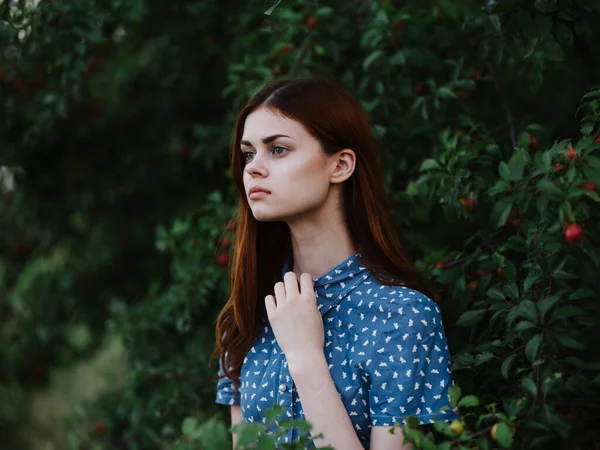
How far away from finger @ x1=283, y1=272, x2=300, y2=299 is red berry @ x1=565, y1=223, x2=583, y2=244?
684mm

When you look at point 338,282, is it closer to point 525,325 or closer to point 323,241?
point 323,241

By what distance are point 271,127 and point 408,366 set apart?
0.71 m

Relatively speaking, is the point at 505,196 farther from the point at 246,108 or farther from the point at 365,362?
the point at 246,108

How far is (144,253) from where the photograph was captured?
15.5 feet

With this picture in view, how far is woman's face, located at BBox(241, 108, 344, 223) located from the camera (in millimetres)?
1947

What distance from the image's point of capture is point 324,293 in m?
2.03

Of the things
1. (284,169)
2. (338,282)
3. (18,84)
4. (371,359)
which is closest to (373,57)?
(284,169)

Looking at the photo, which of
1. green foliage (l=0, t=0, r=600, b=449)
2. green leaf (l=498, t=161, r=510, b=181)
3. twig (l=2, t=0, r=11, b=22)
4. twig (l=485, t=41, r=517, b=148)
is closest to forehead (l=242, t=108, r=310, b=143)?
green foliage (l=0, t=0, r=600, b=449)

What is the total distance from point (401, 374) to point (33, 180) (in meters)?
3.01

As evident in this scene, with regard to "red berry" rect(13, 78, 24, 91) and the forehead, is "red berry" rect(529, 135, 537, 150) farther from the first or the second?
"red berry" rect(13, 78, 24, 91)

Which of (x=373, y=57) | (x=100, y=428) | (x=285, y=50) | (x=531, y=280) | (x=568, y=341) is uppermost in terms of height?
(x=285, y=50)

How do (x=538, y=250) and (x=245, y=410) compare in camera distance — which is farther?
(x=245, y=410)

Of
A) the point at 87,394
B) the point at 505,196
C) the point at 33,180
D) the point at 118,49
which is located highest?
the point at 118,49

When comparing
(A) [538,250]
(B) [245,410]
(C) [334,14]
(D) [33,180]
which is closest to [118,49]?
(D) [33,180]
